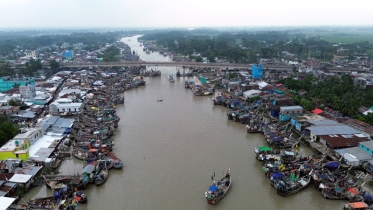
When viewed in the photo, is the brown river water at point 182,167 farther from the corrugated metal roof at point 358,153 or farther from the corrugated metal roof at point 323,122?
the corrugated metal roof at point 323,122

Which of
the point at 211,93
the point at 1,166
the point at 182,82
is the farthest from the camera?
the point at 182,82

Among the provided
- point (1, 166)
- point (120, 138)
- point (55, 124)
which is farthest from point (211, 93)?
point (1, 166)

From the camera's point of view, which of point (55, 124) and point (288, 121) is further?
point (288, 121)

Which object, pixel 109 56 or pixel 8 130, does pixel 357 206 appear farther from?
pixel 109 56

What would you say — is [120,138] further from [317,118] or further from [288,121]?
[317,118]

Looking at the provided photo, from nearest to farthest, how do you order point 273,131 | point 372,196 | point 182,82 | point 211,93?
A: 1. point 372,196
2. point 273,131
3. point 211,93
4. point 182,82

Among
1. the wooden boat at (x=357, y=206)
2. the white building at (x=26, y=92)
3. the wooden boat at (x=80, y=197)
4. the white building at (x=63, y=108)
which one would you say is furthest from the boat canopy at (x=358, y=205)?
the white building at (x=26, y=92)
